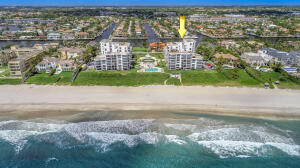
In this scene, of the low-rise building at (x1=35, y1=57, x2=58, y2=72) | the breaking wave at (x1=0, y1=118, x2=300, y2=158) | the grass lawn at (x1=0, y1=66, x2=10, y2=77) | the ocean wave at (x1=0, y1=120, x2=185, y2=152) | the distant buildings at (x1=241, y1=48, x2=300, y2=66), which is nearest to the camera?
the breaking wave at (x1=0, y1=118, x2=300, y2=158)

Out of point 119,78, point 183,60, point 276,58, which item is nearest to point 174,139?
point 119,78

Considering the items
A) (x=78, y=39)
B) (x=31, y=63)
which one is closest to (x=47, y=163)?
(x=31, y=63)

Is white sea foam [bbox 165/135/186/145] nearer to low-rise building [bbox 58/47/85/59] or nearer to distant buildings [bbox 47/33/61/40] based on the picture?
low-rise building [bbox 58/47/85/59]

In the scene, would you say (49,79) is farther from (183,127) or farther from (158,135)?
(183,127)

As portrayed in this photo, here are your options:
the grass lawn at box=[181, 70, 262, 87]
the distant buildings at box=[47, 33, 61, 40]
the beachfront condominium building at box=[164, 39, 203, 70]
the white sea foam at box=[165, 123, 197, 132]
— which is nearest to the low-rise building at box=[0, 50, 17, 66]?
the distant buildings at box=[47, 33, 61, 40]

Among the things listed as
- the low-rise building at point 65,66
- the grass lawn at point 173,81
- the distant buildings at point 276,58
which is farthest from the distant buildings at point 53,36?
the distant buildings at point 276,58

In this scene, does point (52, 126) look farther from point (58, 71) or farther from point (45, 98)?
point (58, 71)
